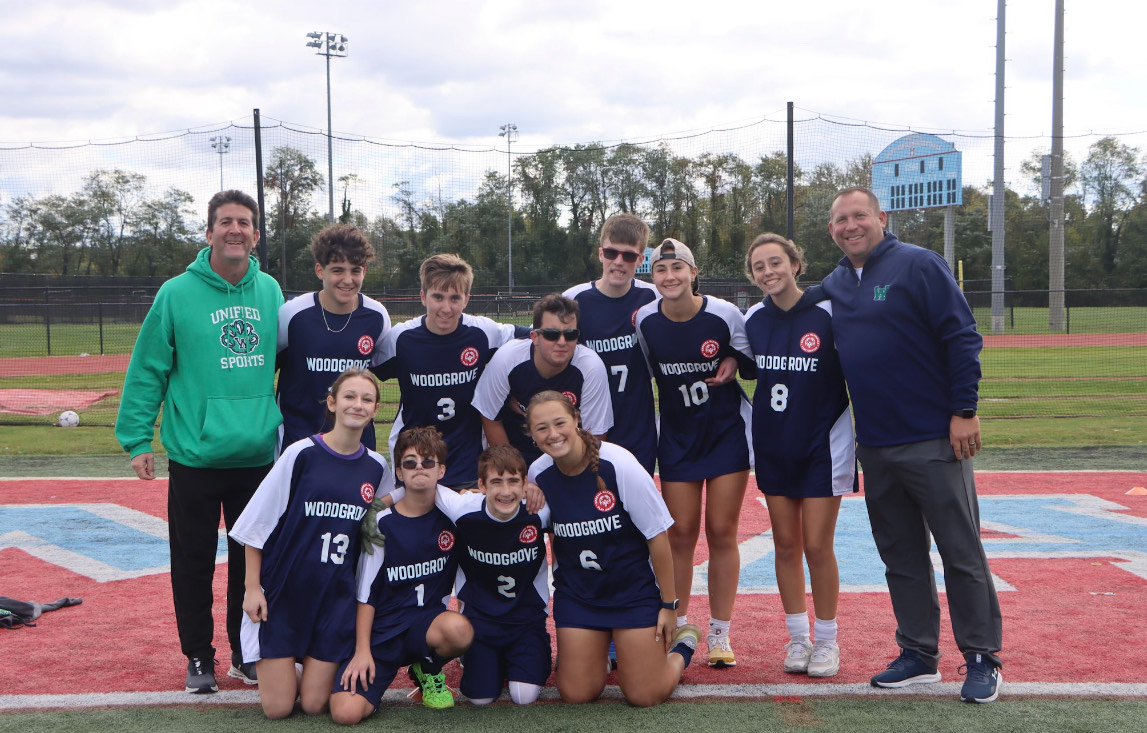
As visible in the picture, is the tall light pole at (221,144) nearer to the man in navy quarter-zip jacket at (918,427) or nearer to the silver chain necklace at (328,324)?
the silver chain necklace at (328,324)

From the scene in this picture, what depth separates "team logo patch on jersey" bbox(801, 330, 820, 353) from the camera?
4.14m

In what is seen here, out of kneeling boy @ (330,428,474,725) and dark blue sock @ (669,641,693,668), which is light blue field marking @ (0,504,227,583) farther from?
dark blue sock @ (669,641,693,668)

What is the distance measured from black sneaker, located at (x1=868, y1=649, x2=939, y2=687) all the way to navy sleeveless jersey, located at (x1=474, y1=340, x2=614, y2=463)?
162 cm

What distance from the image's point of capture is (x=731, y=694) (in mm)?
3902

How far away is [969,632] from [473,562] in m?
2.16

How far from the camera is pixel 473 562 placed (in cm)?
410

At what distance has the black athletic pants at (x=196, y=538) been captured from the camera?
13.4 ft

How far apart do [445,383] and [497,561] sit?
0.90 metres

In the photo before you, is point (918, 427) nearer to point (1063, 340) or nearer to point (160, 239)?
point (1063, 340)

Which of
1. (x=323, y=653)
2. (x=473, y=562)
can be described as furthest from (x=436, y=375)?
(x=323, y=653)

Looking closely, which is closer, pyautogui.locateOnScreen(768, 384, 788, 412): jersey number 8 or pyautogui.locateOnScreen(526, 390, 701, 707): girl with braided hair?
pyautogui.locateOnScreen(526, 390, 701, 707): girl with braided hair

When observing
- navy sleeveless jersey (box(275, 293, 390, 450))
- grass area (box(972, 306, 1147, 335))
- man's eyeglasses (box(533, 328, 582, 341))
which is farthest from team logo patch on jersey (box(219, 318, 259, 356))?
grass area (box(972, 306, 1147, 335))

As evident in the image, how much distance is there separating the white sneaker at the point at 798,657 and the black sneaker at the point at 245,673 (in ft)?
7.90

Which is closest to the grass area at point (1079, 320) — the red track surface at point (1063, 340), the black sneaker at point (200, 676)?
the red track surface at point (1063, 340)
